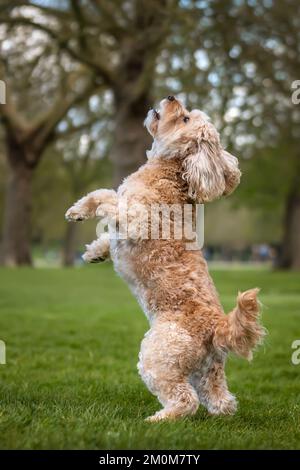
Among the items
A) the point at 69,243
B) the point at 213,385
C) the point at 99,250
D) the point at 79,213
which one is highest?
the point at 79,213

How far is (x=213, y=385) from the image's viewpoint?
4.19m

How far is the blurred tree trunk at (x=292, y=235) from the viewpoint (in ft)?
103

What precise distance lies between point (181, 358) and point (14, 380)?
2.30 m

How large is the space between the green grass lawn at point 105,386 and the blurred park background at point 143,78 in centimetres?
737

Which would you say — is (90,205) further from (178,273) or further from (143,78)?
(143,78)

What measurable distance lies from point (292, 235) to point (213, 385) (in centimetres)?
2839

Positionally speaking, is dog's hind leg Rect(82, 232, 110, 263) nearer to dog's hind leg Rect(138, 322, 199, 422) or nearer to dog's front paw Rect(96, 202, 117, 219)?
dog's front paw Rect(96, 202, 117, 219)

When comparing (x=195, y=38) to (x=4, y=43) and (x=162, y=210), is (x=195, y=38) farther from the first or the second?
(x=162, y=210)

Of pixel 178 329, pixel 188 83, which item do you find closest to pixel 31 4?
pixel 188 83

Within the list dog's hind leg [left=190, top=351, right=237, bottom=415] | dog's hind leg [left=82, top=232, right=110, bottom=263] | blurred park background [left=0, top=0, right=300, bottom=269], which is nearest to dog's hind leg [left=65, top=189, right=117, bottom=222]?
dog's hind leg [left=82, top=232, right=110, bottom=263]

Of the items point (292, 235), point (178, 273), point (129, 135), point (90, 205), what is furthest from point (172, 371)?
point (292, 235)

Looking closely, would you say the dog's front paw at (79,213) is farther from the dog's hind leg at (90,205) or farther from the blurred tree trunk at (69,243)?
the blurred tree trunk at (69,243)

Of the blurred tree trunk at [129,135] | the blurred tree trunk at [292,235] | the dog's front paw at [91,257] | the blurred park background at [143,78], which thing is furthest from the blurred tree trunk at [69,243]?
the dog's front paw at [91,257]

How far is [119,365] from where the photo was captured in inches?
272
